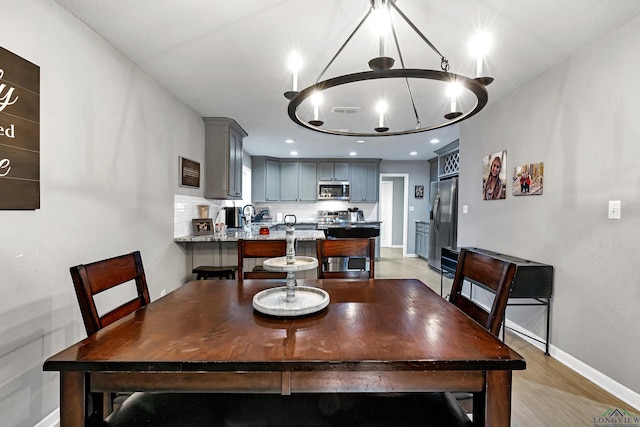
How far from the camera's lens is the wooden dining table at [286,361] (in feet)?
2.73

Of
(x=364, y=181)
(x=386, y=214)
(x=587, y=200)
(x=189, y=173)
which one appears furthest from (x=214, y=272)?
(x=386, y=214)

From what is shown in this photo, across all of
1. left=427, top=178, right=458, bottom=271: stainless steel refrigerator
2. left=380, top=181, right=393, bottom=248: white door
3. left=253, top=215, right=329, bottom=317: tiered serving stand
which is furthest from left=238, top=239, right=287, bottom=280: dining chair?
left=380, top=181, right=393, bottom=248: white door

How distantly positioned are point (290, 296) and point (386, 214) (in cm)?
791

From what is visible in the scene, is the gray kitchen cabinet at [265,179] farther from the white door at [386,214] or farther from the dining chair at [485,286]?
the dining chair at [485,286]

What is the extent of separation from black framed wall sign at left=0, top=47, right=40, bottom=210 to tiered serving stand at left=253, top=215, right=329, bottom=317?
4.24 feet

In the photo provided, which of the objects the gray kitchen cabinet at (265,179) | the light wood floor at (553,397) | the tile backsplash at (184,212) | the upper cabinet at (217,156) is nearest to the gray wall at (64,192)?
the tile backsplash at (184,212)

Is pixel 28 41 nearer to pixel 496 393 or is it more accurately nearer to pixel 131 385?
pixel 131 385

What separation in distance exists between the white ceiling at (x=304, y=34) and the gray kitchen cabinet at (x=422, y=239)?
159 inches

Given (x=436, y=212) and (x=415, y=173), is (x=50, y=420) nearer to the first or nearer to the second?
(x=436, y=212)

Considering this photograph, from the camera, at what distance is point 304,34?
1.99 metres

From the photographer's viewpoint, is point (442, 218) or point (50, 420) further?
point (442, 218)

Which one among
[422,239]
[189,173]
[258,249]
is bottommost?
[422,239]

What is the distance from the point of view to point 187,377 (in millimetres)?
860

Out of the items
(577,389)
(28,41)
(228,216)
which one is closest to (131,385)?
(28,41)
